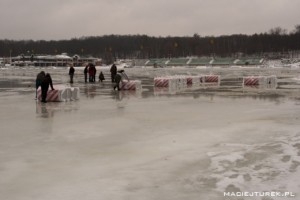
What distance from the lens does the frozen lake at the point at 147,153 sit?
24.2 feet

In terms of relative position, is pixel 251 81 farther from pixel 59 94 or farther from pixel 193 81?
pixel 59 94

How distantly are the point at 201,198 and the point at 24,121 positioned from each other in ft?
31.5

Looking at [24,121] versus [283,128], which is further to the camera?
[24,121]

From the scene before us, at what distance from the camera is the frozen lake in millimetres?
7364

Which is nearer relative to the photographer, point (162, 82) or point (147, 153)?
point (147, 153)

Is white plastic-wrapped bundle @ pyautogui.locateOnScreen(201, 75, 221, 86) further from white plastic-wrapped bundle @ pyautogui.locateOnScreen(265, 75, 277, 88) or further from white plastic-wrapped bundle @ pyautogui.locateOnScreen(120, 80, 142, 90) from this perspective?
white plastic-wrapped bundle @ pyautogui.locateOnScreen(120, 80, 142, 90)

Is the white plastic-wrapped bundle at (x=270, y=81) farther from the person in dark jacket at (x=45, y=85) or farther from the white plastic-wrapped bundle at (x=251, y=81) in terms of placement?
the person in dark jacket at (x=45, y=85)

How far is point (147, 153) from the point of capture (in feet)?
32.8

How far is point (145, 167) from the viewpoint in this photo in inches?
345

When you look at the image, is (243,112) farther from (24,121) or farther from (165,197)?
(165,197)

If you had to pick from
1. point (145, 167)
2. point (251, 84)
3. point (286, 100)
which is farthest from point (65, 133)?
point (251, 84)

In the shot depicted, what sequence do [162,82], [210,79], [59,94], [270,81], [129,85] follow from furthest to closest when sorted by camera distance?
1. [210,79]
2. [270,81]
3. [162,82]
4. [129,85]
5. [59,94]

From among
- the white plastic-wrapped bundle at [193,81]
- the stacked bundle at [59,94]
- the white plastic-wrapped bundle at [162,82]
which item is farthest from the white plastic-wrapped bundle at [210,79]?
the stacked bundle at [59,94]

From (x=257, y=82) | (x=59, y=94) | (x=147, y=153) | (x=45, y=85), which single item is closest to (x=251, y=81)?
(x=257, y=82)
